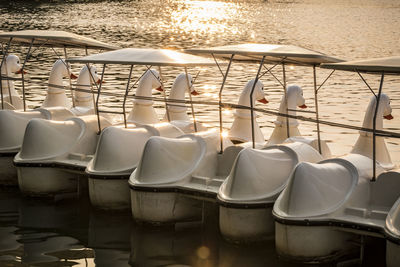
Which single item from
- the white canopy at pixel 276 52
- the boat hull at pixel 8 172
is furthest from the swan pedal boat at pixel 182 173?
the boat hull at pixel 8 172

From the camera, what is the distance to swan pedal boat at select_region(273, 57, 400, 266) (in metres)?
13.9

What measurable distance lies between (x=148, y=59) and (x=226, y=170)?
2.77m

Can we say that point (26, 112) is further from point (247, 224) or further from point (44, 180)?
point (247, 224)

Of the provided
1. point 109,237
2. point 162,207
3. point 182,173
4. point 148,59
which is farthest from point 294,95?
point 109,237

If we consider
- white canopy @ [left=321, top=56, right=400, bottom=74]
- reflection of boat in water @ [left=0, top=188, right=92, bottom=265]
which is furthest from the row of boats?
reflection of boat in water @ [left=0, top=188, right=92, bottom=265]

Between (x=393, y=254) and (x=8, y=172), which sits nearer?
(x=393, y=254)

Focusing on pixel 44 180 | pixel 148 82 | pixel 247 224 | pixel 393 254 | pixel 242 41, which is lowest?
pixel 242 41

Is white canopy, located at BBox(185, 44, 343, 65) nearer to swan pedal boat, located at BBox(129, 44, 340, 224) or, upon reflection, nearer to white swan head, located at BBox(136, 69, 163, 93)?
swan pedal boat, located at BBox(129, 44, 340, 224)

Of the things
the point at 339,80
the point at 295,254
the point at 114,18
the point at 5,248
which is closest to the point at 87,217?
the point at 5,248

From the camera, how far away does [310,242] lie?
1395 centimetres

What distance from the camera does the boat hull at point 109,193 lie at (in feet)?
56.1

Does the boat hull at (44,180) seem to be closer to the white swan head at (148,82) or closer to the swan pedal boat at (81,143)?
the swan pedal boat at (81,143)

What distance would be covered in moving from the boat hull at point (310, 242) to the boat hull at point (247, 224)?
744mm

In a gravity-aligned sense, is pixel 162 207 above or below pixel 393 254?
below
